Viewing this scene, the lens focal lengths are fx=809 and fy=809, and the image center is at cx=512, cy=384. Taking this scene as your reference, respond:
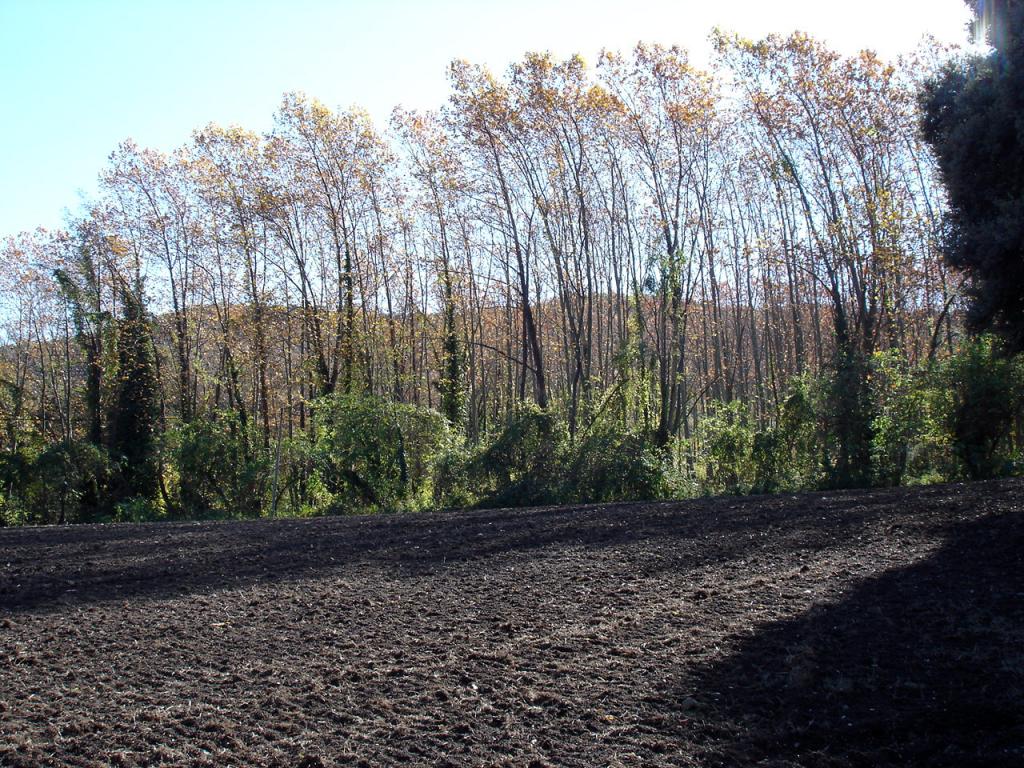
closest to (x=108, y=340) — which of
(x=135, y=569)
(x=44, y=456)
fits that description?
(x=44, y=456)

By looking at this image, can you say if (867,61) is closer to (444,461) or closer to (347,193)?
(444,461)

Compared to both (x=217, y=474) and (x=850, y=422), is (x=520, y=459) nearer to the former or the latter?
(x=850, y=422)

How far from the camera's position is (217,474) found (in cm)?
1727

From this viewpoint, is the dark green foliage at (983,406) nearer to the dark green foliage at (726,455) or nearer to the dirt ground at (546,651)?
the dark green foliage at (726,455)

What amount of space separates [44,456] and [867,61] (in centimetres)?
1985

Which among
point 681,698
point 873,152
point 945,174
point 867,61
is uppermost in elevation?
point 867,61

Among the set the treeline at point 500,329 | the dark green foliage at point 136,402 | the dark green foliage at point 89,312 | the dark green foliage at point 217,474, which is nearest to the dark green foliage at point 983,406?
the treeline at point 500,329

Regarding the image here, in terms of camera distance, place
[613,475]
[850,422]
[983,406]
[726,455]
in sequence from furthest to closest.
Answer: [726,455], [613,475], [850,422], [983,406]

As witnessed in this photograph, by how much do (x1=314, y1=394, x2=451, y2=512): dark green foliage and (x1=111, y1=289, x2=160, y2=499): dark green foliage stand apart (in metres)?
8.09

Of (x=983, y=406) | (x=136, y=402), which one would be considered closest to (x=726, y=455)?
(x=983, y=406)

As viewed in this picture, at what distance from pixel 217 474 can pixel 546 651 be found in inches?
572

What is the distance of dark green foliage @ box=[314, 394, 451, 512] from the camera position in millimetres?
15206

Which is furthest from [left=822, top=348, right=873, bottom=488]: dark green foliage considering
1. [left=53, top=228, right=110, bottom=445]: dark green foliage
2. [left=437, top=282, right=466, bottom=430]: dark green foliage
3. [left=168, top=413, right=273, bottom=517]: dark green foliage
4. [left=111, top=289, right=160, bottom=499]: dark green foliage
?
[left=53, top=228, right=110, bottom=445]: dark green foliage

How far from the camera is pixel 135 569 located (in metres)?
7.05
